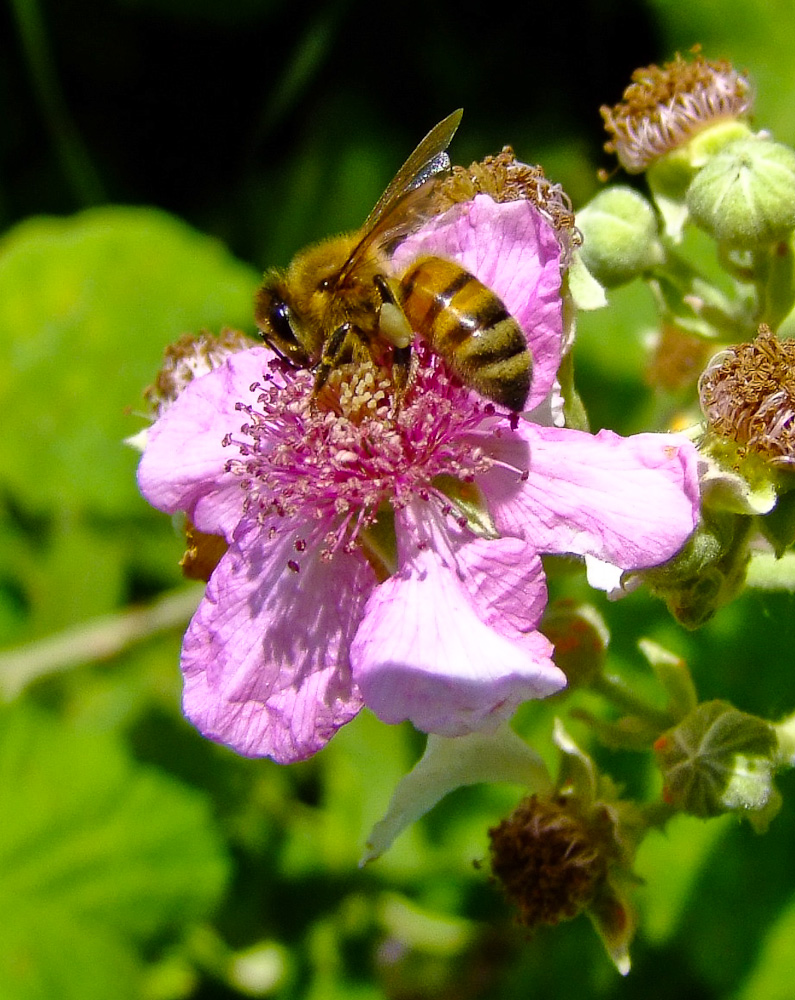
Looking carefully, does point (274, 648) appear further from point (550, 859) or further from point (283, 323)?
point (550, 859)

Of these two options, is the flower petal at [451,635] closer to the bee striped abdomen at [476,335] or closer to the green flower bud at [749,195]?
the bee striped abdomen at [476,335]

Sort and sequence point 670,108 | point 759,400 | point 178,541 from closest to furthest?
point 759,400
point 670,108
point 178,541

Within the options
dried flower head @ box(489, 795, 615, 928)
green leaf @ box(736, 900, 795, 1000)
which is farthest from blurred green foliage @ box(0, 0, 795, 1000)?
dried flower head @ box(489, 795, 615, 928)

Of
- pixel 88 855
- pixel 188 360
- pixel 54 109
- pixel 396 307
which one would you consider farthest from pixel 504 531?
pixel 54 109

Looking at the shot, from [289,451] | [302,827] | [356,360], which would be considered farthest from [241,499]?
[302,827]

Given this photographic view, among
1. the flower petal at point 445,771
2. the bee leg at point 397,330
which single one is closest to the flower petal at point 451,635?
the bee leg at point 397,330

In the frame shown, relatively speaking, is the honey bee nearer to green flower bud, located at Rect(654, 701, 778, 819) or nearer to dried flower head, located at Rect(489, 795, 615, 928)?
green flower bud, located at Rect(654, 701, 778, 819)
